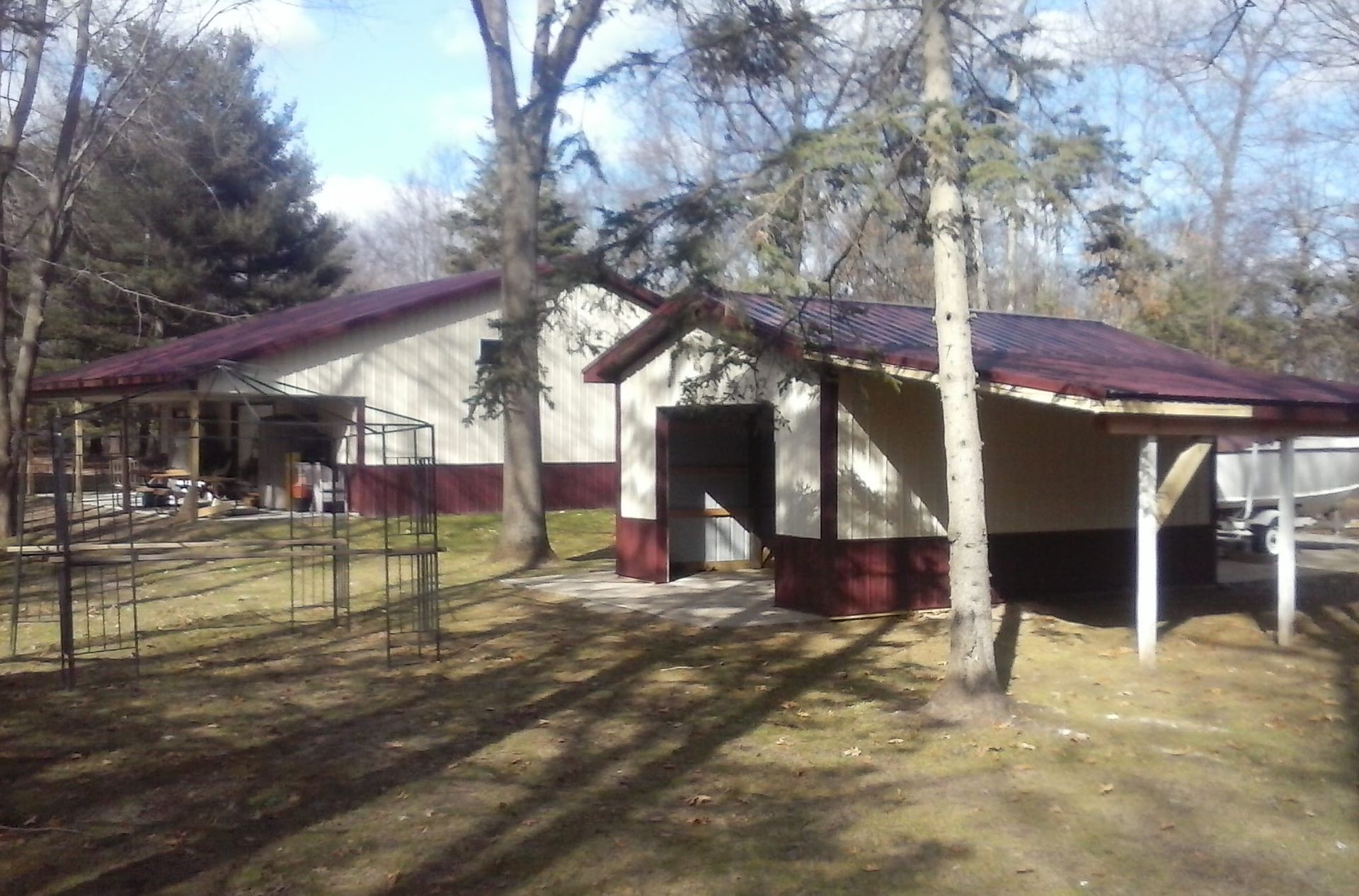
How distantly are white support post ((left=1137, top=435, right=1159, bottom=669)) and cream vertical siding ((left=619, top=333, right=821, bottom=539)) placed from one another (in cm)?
316

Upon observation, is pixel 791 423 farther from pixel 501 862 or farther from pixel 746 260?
pixel 501 862

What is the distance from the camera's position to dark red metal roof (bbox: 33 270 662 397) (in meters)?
21.7

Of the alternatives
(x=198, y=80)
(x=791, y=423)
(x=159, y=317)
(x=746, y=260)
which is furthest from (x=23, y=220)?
(x=746, y=260)

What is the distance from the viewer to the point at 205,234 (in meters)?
33.5

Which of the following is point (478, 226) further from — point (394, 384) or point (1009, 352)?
point (1009, 352)

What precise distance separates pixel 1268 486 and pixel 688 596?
11.9 meters

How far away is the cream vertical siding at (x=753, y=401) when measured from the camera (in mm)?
12219

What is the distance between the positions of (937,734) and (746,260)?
142 inches

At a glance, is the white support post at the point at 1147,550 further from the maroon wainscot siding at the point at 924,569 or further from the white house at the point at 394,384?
the white house at the point at 394,384

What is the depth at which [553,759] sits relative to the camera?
731cm

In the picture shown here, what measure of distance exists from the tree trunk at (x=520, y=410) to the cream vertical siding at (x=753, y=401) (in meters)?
2.34

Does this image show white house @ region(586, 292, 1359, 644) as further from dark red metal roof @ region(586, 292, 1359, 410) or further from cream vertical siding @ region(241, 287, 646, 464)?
cream vertical siding @ region(241, 287, 646, 464)

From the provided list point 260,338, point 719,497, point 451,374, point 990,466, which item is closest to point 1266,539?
point 990,466

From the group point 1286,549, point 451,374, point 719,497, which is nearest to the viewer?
point 1286,549
